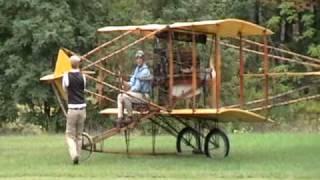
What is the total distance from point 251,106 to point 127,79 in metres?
6.55

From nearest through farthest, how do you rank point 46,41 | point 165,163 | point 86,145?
point 165,163 → point 86,145 → point 46,41

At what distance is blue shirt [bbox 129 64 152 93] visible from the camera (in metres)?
18.1

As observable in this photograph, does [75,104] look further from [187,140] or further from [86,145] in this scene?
[187,140]

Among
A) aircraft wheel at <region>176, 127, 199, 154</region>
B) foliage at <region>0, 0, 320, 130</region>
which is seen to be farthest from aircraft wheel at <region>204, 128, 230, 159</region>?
foliage at <region>0, 0, 320, 130</region>

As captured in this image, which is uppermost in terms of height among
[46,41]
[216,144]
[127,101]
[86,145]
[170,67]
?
[170,67]

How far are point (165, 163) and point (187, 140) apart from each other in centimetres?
330

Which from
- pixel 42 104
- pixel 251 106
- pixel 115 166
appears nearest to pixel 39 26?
pixel 42 104

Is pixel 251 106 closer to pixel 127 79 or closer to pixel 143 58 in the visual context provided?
pixel 127 79

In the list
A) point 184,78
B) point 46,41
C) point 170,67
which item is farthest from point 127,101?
point 46,41

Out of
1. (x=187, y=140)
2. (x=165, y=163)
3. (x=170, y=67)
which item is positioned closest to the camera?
(x=165, y=163)

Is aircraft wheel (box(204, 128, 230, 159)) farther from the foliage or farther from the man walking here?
the foliage

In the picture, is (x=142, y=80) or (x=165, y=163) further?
(x=142, y=80)

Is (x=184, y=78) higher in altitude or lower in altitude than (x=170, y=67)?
lower

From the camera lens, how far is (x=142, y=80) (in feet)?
59.5
